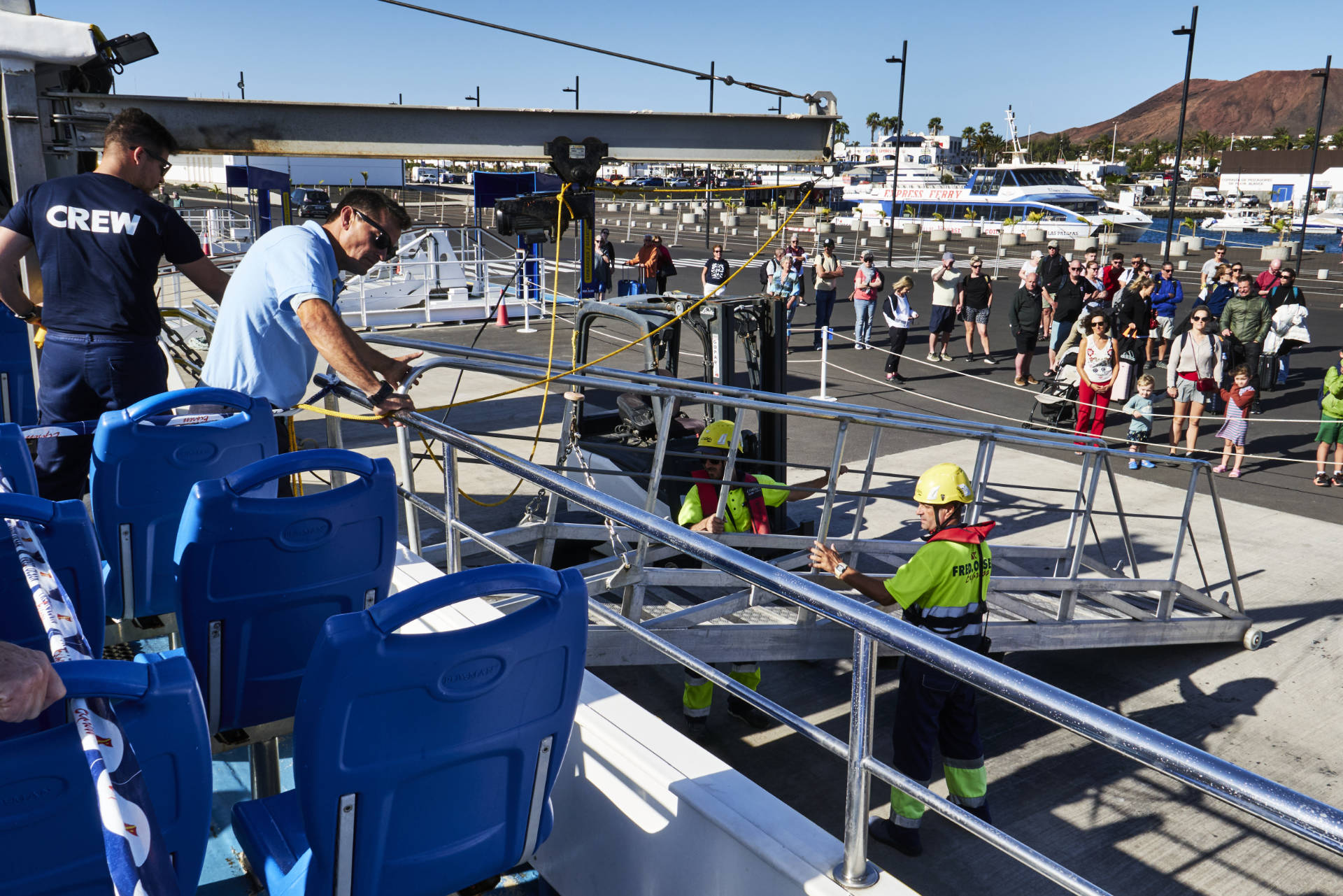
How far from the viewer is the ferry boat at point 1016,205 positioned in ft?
154

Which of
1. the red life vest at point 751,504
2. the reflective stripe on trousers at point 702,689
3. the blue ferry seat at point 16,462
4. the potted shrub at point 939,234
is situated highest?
the potted shrub at point 939,234

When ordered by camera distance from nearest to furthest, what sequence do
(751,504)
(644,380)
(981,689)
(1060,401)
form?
(981,689) < (644,380) < (751,504) < (1060,401)

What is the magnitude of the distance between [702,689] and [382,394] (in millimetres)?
2811

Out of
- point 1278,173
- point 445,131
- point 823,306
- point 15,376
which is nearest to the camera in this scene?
point 15,376

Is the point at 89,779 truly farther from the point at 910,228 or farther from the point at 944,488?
the point at 910,228

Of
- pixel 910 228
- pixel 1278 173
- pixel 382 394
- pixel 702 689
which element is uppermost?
pixel 1278 173

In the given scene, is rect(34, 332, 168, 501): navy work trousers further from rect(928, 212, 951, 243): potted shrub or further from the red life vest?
rect(928, 212, 951, 243): potted shrub

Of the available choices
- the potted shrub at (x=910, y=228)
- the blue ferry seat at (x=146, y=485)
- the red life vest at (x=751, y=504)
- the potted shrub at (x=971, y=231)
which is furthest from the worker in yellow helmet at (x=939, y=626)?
the potted shrub at (x=910, y=228)

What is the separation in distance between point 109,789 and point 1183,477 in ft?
36.7

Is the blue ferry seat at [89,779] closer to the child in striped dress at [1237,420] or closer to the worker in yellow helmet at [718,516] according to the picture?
the worker in yellow helmet at [718,516]

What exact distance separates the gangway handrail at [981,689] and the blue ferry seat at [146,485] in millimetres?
1252

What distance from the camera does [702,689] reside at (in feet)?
18.1

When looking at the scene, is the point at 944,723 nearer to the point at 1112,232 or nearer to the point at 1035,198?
the point at 1112,232

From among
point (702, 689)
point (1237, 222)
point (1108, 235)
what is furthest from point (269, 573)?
point (1237, 222)
